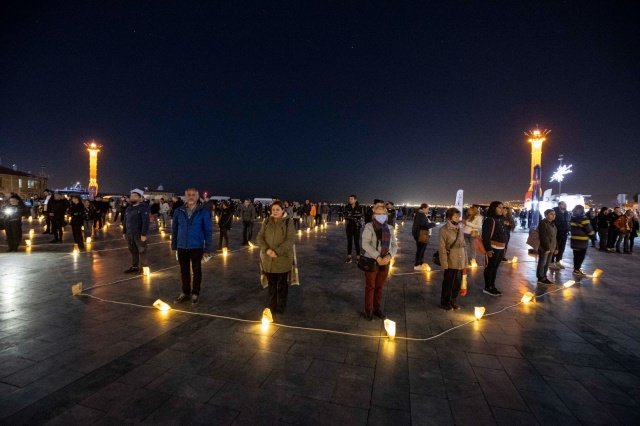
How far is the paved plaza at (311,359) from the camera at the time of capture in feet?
8.63

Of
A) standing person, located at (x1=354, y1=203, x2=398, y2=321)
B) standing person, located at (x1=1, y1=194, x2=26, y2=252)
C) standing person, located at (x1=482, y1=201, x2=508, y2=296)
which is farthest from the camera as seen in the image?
standing person, located at (x1=1, y1=194, x2=26, y2=252)

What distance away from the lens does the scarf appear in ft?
15.1

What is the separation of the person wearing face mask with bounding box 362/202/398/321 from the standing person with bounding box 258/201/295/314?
1247mm

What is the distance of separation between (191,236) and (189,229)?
13cm

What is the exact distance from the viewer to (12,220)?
998cm

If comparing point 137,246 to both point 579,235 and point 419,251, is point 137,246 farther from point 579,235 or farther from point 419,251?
point 579,235

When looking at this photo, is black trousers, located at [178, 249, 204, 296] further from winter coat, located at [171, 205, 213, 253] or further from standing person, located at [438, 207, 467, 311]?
standing person, located at [438, 207, 467, 311]

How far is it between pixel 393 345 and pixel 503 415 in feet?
4.76

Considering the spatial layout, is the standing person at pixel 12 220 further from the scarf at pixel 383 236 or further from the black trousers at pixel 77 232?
the scarf at pixel 383 236

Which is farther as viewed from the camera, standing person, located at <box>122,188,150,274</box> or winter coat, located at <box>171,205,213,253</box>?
standing person, located at <box>122,188,150,274</box>

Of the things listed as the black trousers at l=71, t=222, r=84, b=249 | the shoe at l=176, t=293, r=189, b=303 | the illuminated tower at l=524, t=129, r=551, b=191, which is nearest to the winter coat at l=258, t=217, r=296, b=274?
the shoe at l=176, t=293, r=189, b=303

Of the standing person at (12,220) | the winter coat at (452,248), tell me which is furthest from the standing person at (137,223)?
the winter coat at (452,248)

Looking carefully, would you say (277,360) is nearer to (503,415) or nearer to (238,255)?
(503,415)

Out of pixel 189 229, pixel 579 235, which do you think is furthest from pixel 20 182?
pixel 579 235
